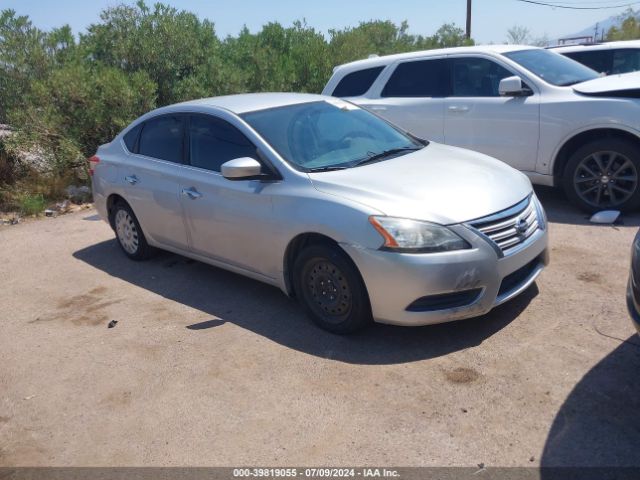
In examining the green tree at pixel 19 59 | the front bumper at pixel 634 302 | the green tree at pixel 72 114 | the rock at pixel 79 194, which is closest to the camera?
the front bumper at pixel 634 302

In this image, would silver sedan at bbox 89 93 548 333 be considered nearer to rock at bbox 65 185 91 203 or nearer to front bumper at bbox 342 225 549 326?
front bumper at bbox 342 225 549 326

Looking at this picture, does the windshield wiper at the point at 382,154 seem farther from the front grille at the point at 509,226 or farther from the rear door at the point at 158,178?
the rear door at the point at 158,178


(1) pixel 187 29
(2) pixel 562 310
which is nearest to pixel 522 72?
(2) pixel 562 310

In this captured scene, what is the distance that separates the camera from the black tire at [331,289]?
4.32 meters

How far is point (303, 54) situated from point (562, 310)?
1111 cm

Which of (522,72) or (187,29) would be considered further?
(187,29)

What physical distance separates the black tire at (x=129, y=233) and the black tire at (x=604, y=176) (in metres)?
4.49

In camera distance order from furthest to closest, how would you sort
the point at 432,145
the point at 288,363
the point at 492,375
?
the point at 432,145
the point at 288,363
the point at 492,375

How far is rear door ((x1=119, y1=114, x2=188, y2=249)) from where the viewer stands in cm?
577

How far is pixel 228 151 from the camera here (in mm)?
5309

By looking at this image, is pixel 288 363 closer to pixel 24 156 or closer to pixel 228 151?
pixel 228 151

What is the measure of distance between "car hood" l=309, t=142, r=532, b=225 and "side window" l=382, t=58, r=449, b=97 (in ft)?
10.1

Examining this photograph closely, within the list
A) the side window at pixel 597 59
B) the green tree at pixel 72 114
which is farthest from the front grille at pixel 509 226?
the green tree at pixel 72 114

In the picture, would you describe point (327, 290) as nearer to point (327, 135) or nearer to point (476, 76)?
point (327, 135)
